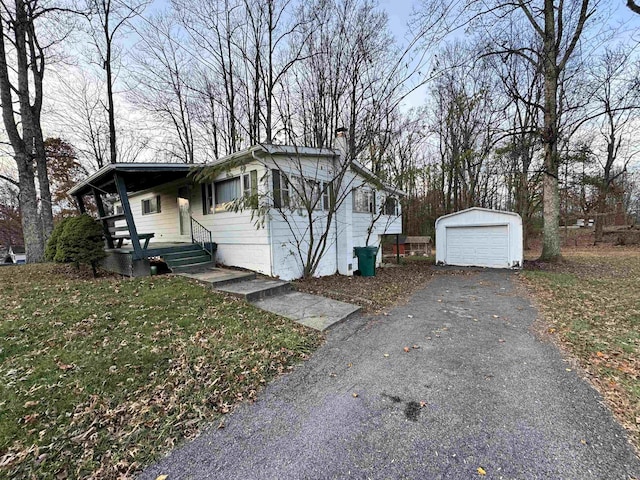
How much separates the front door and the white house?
0.03 m

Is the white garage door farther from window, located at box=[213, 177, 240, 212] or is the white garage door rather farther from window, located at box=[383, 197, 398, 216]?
window, located at box=[213, 177, 240, 212]

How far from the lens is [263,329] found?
4.34 metres

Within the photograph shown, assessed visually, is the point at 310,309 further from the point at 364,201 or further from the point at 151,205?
the point at 151,205

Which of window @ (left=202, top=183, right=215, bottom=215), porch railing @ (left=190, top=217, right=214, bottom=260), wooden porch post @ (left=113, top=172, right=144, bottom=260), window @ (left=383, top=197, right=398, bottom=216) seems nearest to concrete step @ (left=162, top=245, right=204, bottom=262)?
porch railing @ (left=190, top=217, right=214, bottom=260)

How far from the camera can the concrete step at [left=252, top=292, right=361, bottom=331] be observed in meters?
4.81

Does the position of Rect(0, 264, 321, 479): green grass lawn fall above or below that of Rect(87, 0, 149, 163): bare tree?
below

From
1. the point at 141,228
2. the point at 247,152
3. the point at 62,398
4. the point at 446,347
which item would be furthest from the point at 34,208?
the point at 446,347

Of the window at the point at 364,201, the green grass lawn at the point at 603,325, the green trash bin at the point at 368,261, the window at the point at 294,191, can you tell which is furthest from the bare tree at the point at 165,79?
the green grass lawn at the point at 603,325

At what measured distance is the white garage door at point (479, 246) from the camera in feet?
36.6

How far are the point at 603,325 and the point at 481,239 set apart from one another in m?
7.74

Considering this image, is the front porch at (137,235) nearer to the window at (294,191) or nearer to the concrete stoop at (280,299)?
the concrete stoop at (280,299)

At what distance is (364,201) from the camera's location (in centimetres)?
1216

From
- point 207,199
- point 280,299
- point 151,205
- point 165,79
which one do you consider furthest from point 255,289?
point 165,79

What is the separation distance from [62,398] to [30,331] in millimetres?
2066
